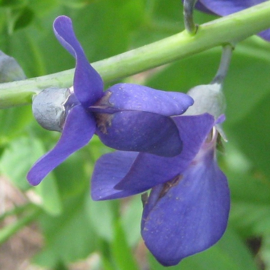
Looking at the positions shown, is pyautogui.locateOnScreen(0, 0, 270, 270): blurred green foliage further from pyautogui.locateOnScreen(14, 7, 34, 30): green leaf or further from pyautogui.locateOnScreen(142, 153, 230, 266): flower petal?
pyautogui.locateOnScreen(142, 153, 230, 266): flower petal

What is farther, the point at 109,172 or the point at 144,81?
the point at 144,81

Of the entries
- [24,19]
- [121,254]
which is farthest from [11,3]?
[121,254]

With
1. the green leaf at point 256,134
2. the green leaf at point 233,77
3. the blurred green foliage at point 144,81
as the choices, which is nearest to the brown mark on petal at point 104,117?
the blurred green foliage at point 144,81

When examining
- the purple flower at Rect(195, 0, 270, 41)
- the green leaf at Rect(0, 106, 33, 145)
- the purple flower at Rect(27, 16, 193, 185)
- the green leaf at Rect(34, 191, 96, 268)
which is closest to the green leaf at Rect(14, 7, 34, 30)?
the green leaf at Rect(0, 106, 33, 145)

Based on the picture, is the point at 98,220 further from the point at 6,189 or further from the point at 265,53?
the point at 6,189

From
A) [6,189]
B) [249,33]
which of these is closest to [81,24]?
A: [249,33]

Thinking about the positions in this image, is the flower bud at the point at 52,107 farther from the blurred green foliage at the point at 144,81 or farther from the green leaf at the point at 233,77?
the green leaf at the point at 233,77

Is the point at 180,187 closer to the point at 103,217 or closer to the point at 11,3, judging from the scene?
the point at 11,3
